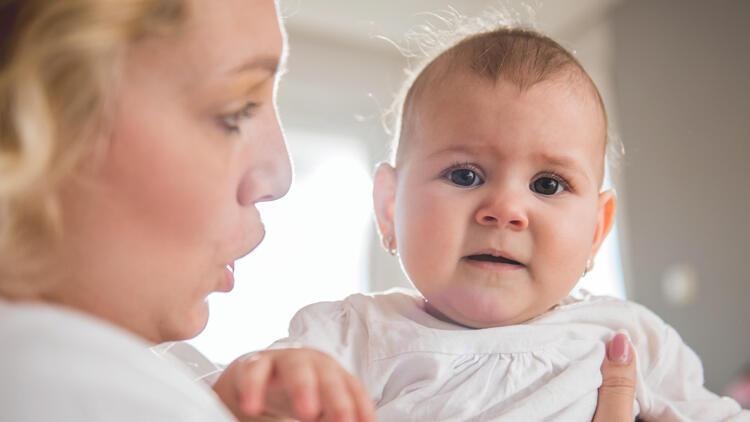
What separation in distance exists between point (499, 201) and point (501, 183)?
3cm

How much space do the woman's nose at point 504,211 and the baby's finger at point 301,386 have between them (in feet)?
1.21

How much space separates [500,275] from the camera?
0.93 m

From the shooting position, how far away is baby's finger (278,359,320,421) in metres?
0.58

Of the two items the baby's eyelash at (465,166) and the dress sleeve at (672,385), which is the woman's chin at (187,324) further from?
the dress sleeve at (672,385)

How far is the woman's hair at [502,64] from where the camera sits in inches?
39.8

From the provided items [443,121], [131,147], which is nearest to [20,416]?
[131,147]

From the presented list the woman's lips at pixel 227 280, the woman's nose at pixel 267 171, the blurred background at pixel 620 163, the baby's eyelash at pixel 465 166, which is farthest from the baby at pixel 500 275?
the blurred background at pixel 620 163

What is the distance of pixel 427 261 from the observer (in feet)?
3.16

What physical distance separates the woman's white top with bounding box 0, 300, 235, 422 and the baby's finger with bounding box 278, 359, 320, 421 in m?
0.10

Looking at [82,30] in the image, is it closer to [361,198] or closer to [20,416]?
[20,416]

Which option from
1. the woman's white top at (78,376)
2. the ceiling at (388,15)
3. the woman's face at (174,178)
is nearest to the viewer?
the woman's white top at (78,376)

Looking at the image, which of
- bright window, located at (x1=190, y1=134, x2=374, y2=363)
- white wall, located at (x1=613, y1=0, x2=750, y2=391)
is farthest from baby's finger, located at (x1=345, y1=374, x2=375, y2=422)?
bright window, located at (x1=190, y1=134, x2=374, y2=363)

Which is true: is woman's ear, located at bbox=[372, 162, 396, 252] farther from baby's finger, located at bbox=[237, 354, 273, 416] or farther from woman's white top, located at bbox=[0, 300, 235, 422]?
woman's white top, located at bbox=[0, 300, 235, 422]

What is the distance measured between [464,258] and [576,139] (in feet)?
0.73
